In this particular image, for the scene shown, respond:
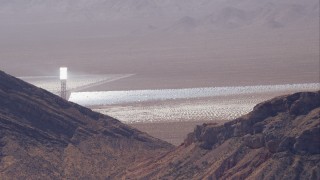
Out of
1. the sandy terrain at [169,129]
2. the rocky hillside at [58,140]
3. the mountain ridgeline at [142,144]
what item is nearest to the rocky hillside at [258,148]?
the mountain ridgeline at [142,144]

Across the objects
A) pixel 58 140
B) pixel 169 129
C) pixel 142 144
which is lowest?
pixel 142 144

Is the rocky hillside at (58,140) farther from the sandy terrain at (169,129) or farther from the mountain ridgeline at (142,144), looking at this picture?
the sandy terrain at (169,129)

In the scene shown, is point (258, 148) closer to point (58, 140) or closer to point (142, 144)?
point (142, 144)

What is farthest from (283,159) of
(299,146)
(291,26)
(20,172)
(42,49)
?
(291,26)

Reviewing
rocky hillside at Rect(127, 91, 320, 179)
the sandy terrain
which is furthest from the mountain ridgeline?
the sandy terrain

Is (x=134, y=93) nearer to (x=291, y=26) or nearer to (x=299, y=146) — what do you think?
(x=299, y=146)

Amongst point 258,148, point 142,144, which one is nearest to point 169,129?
point 142,144

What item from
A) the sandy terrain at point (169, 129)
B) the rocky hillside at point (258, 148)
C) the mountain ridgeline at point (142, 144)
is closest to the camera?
the rocky hillside at point (258, 148)
